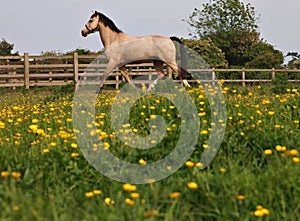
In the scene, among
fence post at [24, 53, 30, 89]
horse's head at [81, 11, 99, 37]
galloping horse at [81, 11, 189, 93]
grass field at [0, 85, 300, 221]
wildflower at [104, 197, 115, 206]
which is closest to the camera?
grass field at [0, 85, 300, 221]

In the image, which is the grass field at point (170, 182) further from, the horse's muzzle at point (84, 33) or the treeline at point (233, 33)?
the treeline at point (233, 33)

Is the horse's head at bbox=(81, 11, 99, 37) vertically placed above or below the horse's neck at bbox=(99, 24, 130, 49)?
above

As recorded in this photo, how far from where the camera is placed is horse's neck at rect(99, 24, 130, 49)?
11.8m

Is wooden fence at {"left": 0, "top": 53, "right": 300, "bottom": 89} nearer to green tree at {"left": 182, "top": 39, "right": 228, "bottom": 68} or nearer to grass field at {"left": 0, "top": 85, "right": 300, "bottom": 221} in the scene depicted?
green tree at {"left": 182, "top": 39, "right": 228, "bottom": 68}

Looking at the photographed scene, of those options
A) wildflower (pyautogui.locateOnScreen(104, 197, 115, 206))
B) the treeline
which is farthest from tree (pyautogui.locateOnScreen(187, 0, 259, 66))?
wildflower (pyautogui.locateOnScreen(104, 197, 115, 206))

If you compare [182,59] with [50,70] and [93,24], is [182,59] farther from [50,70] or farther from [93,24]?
[50,70]

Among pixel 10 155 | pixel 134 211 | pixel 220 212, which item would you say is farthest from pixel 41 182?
pixel 220 212

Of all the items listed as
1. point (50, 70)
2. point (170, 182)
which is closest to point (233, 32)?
point (50, 70)

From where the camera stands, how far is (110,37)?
38.9ft

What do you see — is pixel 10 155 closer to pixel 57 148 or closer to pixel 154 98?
pixel 57 148

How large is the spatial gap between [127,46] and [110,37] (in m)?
0.52

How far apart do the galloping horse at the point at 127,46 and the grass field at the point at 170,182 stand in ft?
21.8

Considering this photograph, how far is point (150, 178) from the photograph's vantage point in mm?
3609

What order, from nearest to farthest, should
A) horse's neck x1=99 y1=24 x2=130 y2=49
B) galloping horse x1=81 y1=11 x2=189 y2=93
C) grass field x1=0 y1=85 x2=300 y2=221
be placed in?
grass field x1=0 y1=85 x2=300 y2=221
galloping horse x1=81 y1=11 x2=189 y2=93
horse's neck x1=99 y1=24 x2=130 y2=49
